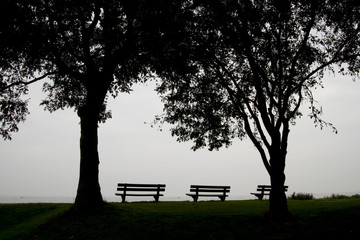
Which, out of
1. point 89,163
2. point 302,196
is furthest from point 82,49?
point 302,196

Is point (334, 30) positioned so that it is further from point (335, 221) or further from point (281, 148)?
point (335, 221)

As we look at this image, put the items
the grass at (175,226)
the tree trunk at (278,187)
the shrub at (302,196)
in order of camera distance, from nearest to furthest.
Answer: the grass at (175,226) → the tree trunk at (278,187) → the shrub at (302,196)

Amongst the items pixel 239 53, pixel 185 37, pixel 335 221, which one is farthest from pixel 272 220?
pixel 185 37

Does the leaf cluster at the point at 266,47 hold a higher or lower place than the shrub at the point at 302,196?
higher

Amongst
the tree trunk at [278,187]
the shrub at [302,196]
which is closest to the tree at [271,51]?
the tree trunk at [278,187]

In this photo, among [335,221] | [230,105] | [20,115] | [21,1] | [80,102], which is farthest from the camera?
[80,102]

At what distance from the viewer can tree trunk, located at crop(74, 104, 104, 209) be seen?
1445 cm

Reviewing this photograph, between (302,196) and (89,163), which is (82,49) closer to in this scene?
(89,163)

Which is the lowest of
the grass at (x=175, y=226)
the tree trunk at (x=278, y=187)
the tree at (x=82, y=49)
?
the grass at (x=175, y=226)

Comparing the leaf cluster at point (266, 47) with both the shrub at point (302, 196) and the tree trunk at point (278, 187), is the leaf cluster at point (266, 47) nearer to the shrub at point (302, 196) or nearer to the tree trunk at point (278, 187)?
the tree trunk at point (278, 187)

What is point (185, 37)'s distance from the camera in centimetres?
1338

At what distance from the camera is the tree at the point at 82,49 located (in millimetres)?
11758

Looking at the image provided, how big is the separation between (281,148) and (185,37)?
624 cm

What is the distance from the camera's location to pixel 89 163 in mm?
15000
